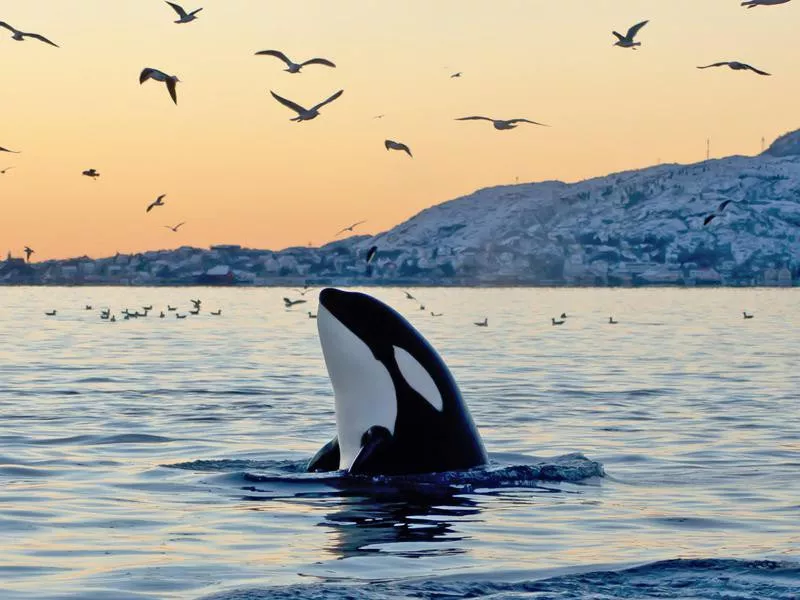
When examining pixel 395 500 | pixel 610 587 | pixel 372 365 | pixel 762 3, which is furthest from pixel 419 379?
pixel 762 3

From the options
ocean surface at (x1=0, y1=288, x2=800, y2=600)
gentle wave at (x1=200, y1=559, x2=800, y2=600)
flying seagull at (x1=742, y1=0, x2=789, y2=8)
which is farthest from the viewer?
flying seagull at (x1=742, y1=0, x2=789, y2=8)

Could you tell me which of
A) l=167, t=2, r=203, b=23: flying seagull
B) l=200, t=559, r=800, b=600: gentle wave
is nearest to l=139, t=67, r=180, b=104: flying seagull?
l=167, t=2, r=203, b=23: flying seagull

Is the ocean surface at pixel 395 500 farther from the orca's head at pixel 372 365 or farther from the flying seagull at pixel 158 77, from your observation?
the flying seagull at pixel 158 77

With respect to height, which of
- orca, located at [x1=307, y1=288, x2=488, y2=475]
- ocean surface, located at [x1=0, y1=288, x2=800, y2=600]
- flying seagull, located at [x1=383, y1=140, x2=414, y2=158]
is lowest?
ocean surface, located at [x1=0, y1=288, x2=800, y2=600]

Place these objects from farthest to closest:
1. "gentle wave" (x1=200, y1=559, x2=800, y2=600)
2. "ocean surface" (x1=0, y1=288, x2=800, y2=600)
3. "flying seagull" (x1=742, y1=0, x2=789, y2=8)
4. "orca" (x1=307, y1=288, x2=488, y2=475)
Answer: "flying seagull" (x1=742, y1=0, x2=789, y2=8) < "orca" (x1=307, y1=288, x2=488, y2=475) < "ocean surface" (x1=0, y1=288, x2=800, y2=600) < "gentle wave" (x1=200, y1=559, x2=800, y2=600)

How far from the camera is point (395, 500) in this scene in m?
12.3

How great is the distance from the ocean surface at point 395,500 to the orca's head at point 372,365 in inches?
24.8

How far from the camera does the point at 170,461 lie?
15.9 meters

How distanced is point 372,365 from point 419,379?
0.42m

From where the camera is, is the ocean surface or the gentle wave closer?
the gentle wave

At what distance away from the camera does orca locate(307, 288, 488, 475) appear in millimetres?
12391

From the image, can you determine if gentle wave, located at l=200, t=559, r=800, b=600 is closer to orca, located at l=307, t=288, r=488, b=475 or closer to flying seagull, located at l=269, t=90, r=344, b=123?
orca, located at l=307, t=288, r=488, b=475

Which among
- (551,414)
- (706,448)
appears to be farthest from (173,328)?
(706,448)

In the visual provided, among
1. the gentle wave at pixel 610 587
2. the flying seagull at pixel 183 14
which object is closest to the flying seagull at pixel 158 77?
the flying seagull at pixel 183 14
